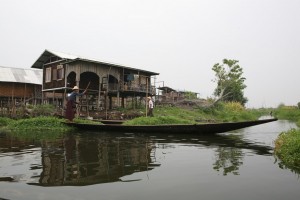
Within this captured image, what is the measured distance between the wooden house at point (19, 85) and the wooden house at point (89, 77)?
3.94 meters

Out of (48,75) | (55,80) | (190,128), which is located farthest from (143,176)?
(48,75)

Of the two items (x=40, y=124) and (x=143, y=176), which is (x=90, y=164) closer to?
(x=143, y=176)

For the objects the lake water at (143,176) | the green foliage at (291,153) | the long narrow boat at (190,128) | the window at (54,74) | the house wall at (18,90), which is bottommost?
the lake water at (143,176)

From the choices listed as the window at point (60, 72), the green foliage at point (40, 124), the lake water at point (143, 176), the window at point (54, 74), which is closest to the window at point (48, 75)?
the window at point (54, 74)

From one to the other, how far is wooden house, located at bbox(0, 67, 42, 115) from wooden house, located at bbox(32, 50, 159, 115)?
12.9 feet

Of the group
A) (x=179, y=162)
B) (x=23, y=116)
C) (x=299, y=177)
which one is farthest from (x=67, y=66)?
(x=299, y=177)

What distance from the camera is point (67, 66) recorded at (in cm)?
2191

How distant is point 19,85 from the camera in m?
29.2

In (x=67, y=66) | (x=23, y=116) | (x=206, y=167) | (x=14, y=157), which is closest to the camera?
(x=206, y=167)

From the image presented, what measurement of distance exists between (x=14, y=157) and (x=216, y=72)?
97.9 feet

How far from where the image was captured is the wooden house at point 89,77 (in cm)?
2180

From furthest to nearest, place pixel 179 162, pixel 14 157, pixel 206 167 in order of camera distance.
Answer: pixel 14 157 < pixel 179 162 < pixel 206 167

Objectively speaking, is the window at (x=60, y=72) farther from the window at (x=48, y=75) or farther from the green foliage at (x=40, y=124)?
the green foliage at (x=40, y=124)

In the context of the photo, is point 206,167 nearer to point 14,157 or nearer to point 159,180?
point 159,180
